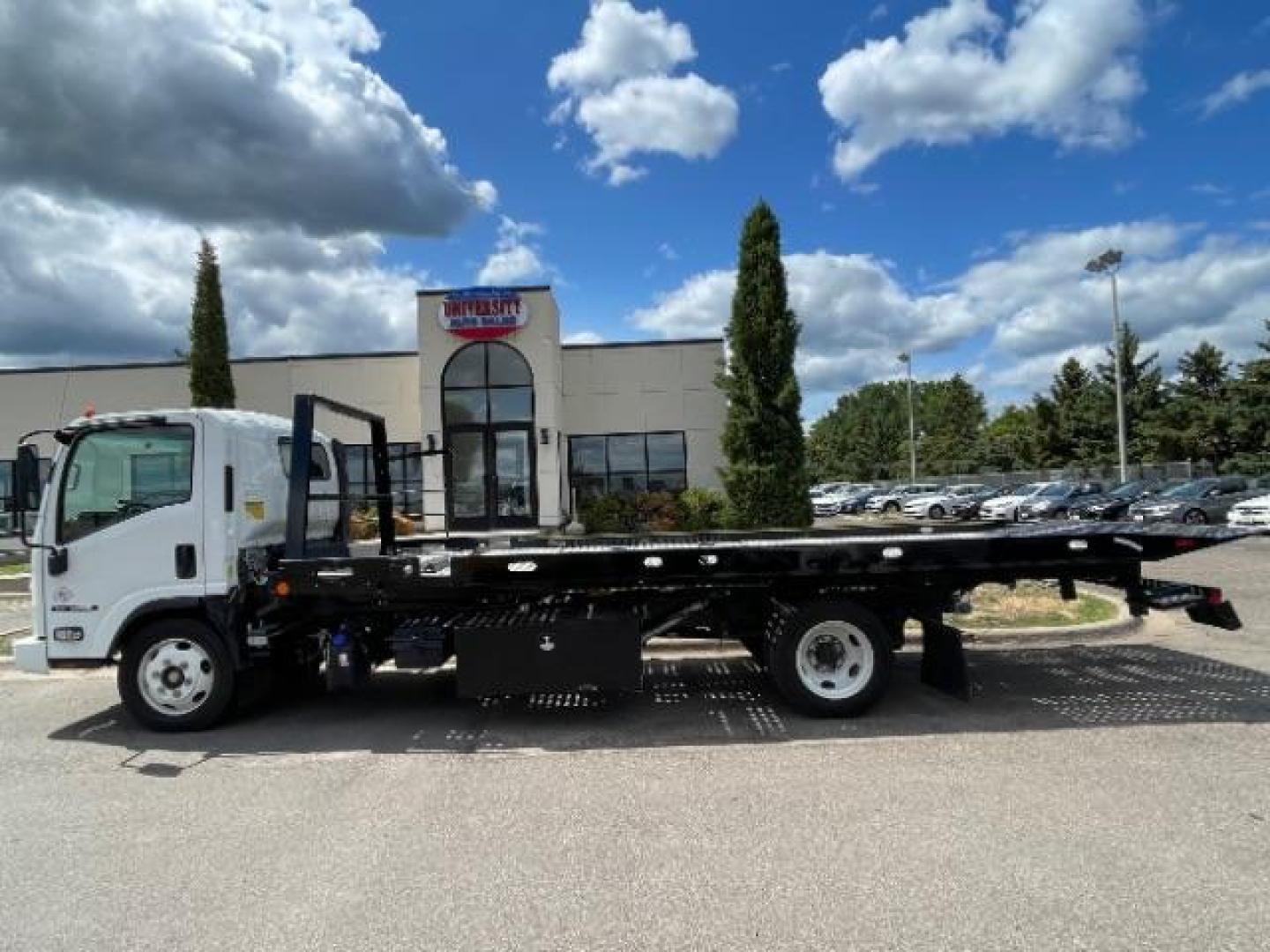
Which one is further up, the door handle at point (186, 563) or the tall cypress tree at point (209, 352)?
the tall cypress tree at point (209, 352)

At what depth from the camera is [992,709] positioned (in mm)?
6727

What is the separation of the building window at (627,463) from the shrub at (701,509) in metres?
2.61

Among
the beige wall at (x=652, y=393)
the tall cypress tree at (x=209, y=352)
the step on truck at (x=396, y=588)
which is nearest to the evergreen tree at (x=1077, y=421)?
the beige wall at (x=652, y=393)

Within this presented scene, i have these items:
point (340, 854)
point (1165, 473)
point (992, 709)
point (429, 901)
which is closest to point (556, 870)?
point (429, 901)

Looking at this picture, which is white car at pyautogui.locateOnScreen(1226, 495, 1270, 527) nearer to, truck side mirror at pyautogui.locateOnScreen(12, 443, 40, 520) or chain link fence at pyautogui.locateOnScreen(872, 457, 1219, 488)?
chain link fence at pyautogui.locateOnScreen(872, 457, 1219, 488)

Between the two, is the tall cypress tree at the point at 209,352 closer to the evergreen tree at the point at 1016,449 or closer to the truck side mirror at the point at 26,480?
the truck side mirror at the point at 26,480

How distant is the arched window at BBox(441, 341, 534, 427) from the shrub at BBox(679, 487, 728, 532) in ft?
16.3

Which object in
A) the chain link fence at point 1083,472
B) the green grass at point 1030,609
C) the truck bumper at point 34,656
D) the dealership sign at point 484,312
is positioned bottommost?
the green grass at point 1030,609

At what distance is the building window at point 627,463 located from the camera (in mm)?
26969

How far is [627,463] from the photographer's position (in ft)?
89.2

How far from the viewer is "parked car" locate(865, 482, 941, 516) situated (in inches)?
1930

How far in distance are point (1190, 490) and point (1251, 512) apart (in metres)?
4.19

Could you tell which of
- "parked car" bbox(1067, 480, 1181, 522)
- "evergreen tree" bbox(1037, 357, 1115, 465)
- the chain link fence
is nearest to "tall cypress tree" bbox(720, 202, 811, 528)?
"parked car" bbox(1067, 480, 1181, 522)

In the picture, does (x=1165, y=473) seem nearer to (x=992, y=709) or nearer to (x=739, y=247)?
(x=739, y=247)
